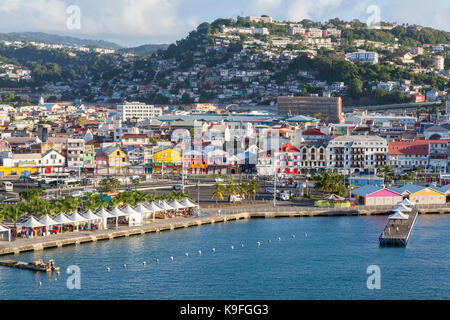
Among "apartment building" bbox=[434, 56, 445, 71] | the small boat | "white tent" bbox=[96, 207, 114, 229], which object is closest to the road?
"white tent" bbox=[96, 207, 114, 229]

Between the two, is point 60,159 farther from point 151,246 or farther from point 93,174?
point 151,246

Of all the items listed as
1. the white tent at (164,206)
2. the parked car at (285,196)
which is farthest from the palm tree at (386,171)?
the white tent at (164,206)

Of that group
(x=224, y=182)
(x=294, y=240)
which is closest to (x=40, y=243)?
(x=294, y=240)

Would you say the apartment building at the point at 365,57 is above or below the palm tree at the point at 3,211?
above

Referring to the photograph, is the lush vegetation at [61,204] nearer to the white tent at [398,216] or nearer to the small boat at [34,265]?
the small boat at [34,265]

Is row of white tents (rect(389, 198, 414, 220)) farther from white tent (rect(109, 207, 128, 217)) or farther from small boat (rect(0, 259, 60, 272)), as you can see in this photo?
small boat (rect(0, 259, 60, 272))

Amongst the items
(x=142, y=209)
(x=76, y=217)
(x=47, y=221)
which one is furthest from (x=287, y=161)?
(x=47, y=221)

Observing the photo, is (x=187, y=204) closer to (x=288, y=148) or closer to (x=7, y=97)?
(x=288, y=148)
